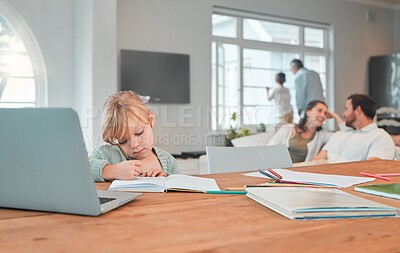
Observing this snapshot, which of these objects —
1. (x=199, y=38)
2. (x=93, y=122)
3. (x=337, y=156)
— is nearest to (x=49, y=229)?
Result: (x=337, y=156)

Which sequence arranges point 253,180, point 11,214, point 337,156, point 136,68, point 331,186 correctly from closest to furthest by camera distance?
1. point 11,214
2. point 331,186
3. point 253,180
4. point 337,156
5. point 136,68

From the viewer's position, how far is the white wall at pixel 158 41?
3.64 metres

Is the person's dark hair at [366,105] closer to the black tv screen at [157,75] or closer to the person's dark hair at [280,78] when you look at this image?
the black tv screen at [157,75]

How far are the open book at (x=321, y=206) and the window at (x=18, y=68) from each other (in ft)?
12.3

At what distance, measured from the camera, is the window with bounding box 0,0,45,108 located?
13.0 ft

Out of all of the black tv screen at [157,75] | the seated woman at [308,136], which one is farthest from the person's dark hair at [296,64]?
the seated woman at [308,136]

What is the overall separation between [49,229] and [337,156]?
2.73m

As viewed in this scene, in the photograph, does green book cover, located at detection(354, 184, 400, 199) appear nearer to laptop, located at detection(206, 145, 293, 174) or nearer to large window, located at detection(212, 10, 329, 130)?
laptop, located at detection(206, 145, 293, 174)

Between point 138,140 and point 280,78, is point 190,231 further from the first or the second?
point 280,78

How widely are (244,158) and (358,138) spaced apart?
1.47 m

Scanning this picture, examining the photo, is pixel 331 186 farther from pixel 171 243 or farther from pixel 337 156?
pixel 337 156

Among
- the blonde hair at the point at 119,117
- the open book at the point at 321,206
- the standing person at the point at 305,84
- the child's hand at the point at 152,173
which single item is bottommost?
the child's hand at the point at 152,173

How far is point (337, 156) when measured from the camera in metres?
3.06

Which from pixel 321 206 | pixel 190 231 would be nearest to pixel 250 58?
pixel 321 206
